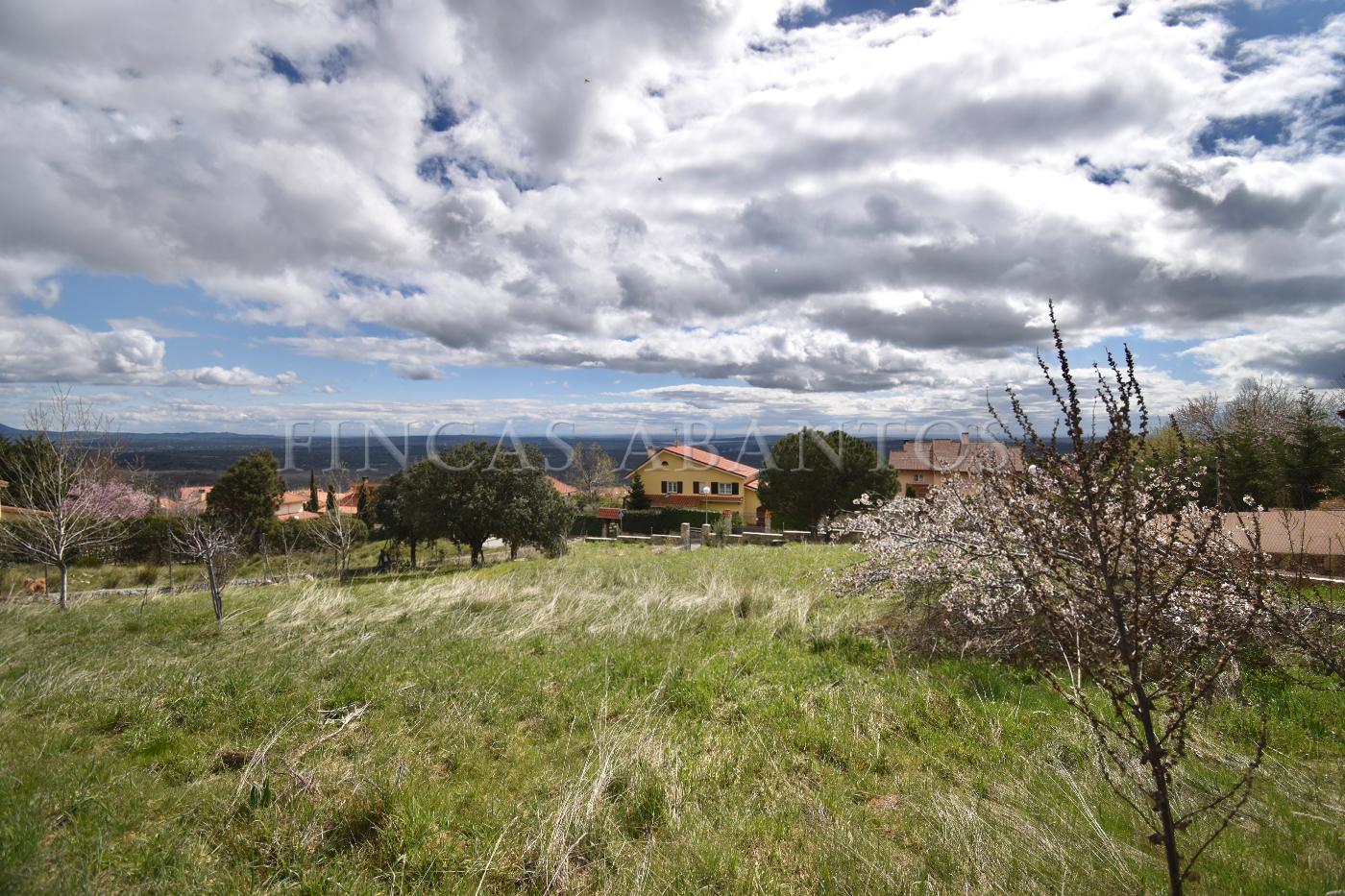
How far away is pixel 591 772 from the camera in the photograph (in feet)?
11.8

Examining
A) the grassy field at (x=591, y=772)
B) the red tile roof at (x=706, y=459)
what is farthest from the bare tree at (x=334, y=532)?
the red tile roof at (x=706, y=459)

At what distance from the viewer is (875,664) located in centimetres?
580

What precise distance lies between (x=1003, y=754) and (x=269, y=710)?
5.19m

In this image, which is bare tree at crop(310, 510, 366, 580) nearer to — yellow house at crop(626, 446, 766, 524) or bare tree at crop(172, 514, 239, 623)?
bare tree at crop(172, 514, 239, 623)

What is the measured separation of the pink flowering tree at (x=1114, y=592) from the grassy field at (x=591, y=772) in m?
0.37

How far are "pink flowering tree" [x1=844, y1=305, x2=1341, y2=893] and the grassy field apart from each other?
373 mm

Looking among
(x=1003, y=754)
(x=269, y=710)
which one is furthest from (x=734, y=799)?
(x=269, y=710)

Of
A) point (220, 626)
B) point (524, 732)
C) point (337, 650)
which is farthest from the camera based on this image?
point (220, 626)

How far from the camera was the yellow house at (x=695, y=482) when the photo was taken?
4484cm

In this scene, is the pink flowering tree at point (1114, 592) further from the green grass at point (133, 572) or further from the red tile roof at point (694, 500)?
the red tile roof at point (694, 500)

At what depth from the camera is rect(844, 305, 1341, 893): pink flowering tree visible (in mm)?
2043

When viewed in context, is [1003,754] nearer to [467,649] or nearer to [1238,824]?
[1238,824]

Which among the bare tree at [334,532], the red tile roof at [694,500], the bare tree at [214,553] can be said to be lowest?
the red tile roof at [694,500]

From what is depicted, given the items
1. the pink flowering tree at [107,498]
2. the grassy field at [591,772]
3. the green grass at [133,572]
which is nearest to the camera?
the grassy field at [591,772]
